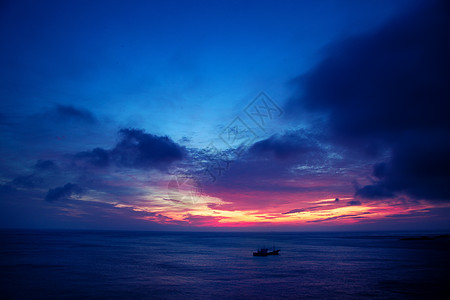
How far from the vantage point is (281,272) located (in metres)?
57.4

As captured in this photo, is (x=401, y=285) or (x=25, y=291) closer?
(x=25, y=291)

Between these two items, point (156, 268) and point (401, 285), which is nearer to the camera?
point (401, 285)

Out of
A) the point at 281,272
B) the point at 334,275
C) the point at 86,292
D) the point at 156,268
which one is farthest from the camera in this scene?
the point at 156,268

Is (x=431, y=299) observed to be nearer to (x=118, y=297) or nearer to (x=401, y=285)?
(x=401, y=285)

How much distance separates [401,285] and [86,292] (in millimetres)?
48198

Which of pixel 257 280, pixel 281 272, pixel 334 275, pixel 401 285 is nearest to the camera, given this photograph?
pixel 401 285

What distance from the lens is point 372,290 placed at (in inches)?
1633

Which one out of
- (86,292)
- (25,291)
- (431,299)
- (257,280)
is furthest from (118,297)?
(431,299)

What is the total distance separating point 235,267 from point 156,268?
1777 cm

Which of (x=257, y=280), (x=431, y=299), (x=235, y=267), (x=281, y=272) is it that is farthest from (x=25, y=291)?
(x=431, y=299)

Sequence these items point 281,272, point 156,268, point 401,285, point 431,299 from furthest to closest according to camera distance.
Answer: point 156,268 → point 281,272 → point 401,285 → point 431,299

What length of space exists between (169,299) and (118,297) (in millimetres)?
7009

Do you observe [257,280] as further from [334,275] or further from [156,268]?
[156,268]

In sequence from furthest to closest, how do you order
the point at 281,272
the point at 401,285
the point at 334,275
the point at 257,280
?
the point at 281,272
the point at 334,275
the point at 257,280
the point at 401,285
